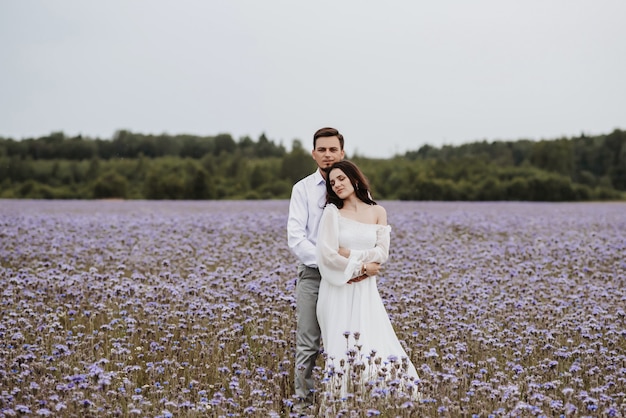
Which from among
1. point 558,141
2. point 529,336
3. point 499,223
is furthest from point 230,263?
point 558,141

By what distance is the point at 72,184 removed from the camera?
4625cm

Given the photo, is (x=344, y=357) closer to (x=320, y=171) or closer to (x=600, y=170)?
(x=320, y=171)

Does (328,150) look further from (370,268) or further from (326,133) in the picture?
(370,268)

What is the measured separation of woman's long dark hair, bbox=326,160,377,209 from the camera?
4.38 meters

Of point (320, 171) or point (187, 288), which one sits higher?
point (320, 171)

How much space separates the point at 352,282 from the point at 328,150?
2.78 ft

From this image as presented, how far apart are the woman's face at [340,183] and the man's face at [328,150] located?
0.09 metres

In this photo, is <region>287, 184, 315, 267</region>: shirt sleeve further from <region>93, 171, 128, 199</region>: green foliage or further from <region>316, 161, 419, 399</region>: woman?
<region>93, 171, 128, 199</region>: green foliage

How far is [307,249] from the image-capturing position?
4426mm

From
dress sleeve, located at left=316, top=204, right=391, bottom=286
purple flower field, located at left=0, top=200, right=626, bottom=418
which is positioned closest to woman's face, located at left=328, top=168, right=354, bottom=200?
dress sleeve, located at left=316, top=204, right=391, bottom=286

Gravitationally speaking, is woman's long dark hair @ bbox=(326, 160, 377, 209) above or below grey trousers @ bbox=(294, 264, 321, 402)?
above

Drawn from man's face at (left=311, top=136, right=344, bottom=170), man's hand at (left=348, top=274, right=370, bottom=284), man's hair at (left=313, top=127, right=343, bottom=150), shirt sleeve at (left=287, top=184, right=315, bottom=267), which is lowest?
man's hand at (left=348, top=274, right=370, bottom=284)

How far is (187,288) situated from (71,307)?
1.12 m

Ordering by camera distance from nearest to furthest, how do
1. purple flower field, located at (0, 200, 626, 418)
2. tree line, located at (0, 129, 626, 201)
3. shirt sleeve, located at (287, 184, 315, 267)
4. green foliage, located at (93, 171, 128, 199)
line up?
1. purple flower field, located at (0, 200, 626, 418)
2. shirt sleeve, located at (287, 184, 315, 267)
3. tree line, located at (0, 129, 626, 201)
4. green foliage, located at (93, 171, 128, 199)
